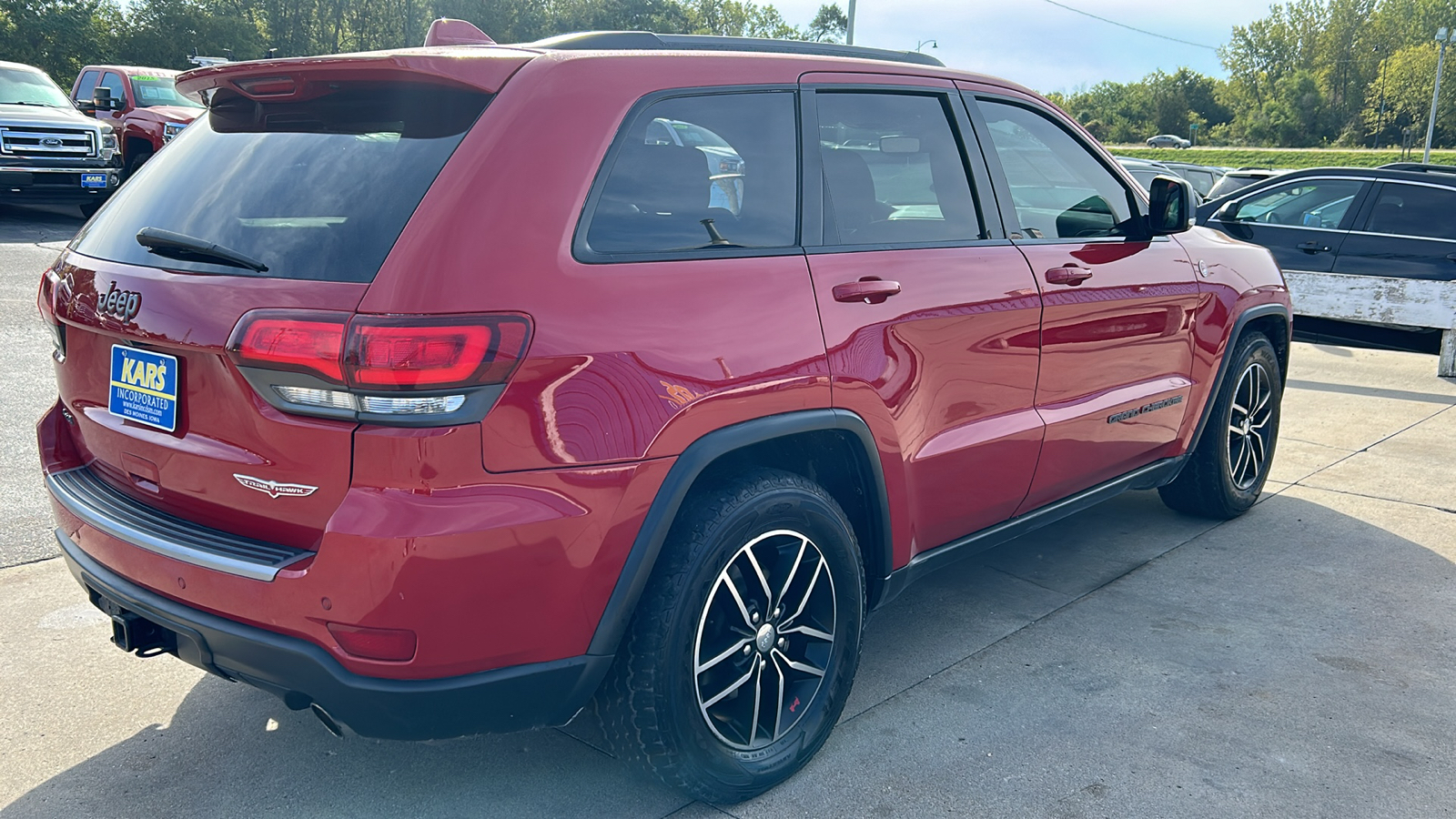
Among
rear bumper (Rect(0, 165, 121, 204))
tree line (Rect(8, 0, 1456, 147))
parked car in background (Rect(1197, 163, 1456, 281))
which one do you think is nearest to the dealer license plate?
parked car in background (Rect(1197, 163, 1456, 281))

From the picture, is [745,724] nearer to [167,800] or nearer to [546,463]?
[546,463]

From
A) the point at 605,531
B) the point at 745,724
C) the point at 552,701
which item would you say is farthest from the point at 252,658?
the point at 745,724

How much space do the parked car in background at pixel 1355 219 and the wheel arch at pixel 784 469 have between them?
7182mm

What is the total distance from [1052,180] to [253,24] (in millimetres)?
51381

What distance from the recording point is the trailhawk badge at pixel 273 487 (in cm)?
221

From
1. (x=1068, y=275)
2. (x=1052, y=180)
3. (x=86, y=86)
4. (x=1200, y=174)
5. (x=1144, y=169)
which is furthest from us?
(x=1200, y=174)

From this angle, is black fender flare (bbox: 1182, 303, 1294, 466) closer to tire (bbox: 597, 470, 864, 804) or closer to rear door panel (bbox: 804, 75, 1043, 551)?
rear door panel (bbox: 804, 75, 1043, 551)

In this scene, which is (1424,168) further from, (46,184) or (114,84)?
(114,84)

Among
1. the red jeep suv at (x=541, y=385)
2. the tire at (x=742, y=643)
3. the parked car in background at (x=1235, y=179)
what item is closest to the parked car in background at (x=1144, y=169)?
the parked car in background at (x=1235, y=179)

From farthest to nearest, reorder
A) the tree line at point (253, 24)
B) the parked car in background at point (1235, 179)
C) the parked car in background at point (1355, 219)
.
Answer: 1. the tree line at point (253, 24)
2. the parked car in background at point (1235, 179)
3. the parked car in background at point (1355, 219)

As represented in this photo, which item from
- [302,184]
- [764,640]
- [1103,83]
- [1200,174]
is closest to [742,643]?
[764,640]

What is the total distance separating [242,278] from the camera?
2312 mm

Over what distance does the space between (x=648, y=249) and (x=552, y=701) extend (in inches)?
39.4

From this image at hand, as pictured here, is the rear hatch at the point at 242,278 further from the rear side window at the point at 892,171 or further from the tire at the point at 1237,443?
the tire at the point at 1237,443
